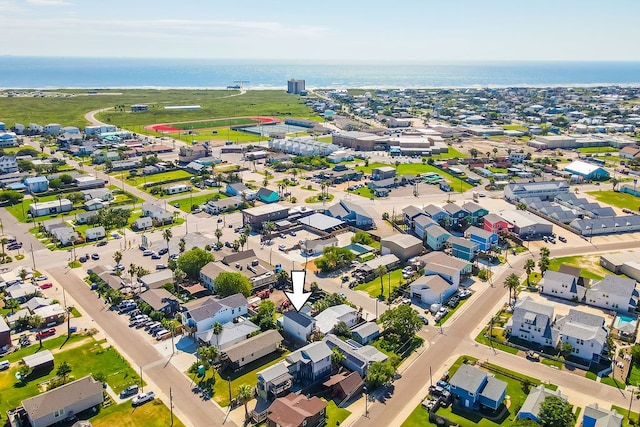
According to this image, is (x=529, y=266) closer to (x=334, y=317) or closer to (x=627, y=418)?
(x=627, y=418)

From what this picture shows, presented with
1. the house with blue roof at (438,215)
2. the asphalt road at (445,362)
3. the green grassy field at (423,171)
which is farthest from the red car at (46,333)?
the green grassy field at (423,171)

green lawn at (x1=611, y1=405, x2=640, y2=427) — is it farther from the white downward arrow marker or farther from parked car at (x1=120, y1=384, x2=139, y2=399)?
parked car at (x1=120, y1=384, x2=139, y2=399)

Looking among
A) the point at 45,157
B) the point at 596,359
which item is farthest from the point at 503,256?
the point at 45,157

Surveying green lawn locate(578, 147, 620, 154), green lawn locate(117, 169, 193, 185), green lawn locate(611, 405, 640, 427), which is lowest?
green lawn locate(611, 405, 640, 427)

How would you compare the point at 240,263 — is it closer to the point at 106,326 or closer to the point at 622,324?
the point at 106,326

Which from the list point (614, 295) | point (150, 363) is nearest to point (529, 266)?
point (614, 295)

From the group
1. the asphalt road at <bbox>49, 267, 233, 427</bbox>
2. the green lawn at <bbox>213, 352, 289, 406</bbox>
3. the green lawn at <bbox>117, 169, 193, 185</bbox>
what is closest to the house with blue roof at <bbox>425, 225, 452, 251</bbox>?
the green lawn at <bbox>213, 352, 289, 406</bbox>
